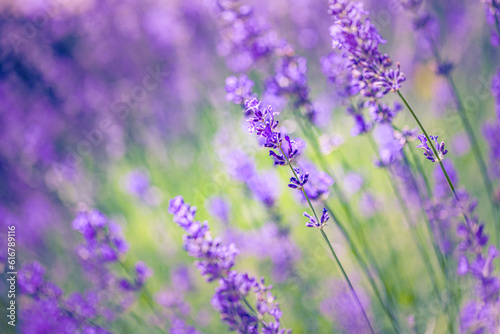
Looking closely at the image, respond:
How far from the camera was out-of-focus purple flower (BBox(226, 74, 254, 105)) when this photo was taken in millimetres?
1664

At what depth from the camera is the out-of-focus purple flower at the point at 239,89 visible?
5.46 ft

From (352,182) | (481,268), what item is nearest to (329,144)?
(481,268)

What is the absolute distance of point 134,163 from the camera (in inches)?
198

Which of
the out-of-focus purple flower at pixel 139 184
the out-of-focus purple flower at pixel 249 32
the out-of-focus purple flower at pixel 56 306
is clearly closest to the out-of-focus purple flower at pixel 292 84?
the out-of-focus purple flower at pixel 249 32

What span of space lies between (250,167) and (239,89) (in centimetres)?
95

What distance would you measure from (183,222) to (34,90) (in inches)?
179

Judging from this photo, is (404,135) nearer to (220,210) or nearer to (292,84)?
(292,84)

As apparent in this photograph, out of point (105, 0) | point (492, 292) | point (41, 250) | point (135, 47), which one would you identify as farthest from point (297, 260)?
point (105, 0)

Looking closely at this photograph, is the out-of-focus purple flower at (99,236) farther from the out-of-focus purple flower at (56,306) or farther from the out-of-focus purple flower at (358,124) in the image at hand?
the out-of-focus purple flower at (358,124)

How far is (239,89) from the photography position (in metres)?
1.68

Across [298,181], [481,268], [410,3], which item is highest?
[410,3]

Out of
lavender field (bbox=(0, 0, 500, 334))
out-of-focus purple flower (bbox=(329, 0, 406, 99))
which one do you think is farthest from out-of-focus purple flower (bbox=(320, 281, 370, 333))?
out-of-focus purple flower (bbox=(329, 0, 406, 99))

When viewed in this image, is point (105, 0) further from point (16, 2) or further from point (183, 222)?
point (183, 222)

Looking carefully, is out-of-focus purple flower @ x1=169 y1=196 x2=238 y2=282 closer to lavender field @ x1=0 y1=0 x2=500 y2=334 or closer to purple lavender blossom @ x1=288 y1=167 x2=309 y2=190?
lavender field @ x1=0 y1=0 x2=500 y2=334
